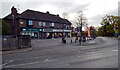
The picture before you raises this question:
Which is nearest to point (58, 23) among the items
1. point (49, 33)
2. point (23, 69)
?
point (49, 33)

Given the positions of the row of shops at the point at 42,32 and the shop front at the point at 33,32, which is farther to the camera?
the row of shops at the point at 42,32

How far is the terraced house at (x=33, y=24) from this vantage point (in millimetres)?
32844

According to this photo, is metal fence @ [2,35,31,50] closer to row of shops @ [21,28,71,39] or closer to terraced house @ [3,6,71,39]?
terraced house @ [3,6,71,39]

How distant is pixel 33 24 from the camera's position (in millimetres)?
35812

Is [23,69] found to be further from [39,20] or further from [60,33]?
[60,33]

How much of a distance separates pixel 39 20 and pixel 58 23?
10.2 meters

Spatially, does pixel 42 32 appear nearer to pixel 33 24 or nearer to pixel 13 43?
pixel 33 24

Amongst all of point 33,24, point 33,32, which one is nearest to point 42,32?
point 33,32

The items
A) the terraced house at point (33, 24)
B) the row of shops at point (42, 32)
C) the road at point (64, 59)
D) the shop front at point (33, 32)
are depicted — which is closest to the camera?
the road at point (64, 59)

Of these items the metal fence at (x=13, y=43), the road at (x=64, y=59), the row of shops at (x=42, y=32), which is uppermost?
the row of shops at (x=42, y=32)

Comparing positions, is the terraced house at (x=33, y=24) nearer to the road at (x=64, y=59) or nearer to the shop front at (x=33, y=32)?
the shop front at (x=33, y=32)

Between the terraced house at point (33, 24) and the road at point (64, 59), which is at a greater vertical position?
the terraced house at point (33, 24)

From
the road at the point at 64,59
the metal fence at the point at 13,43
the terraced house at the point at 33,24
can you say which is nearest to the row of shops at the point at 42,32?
the terraced house at the point at 33,24

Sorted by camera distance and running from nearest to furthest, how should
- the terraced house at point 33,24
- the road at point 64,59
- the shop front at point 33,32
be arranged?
the road at point 64,59
the terraced house at point 33,24
the shop front at point 33,32
